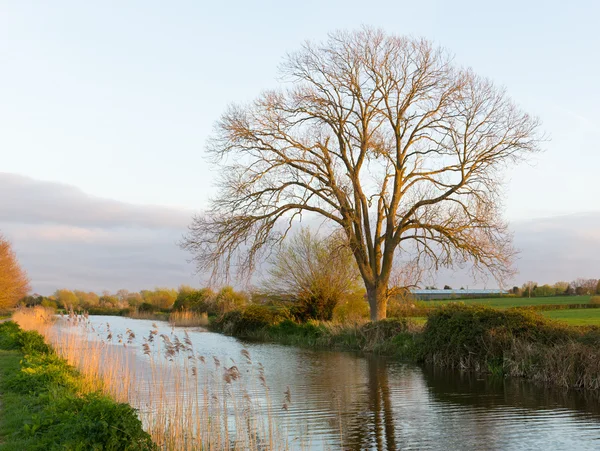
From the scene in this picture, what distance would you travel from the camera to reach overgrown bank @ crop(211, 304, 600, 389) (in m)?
15.9

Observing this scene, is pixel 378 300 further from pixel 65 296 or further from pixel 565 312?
pixel 65 296

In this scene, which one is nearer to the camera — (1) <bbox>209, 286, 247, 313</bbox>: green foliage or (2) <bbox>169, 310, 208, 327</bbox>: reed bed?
(2) <bbox>169, 310, 208, 327</bbox>: reed bed

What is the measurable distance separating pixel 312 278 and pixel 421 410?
21340mm

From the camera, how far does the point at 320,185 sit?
2875 centimetres

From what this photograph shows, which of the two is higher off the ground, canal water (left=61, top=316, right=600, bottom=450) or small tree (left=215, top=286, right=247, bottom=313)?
small tree (left=215, top=286, right=247, bottom=313)

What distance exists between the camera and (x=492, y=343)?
62.5 ft

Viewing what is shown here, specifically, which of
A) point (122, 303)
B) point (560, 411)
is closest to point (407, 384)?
point (560, 411)

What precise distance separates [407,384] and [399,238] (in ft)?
41.4

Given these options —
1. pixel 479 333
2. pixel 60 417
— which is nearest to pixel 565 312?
pixel 479 333

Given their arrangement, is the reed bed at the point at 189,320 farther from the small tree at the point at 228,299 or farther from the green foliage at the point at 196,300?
the green foliage at the point at 196,300

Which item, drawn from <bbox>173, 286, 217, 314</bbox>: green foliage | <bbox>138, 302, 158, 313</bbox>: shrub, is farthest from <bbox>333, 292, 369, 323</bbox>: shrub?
<bbox>138, 302, 158, 313</bbox>: shrub

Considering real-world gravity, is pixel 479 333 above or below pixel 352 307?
below

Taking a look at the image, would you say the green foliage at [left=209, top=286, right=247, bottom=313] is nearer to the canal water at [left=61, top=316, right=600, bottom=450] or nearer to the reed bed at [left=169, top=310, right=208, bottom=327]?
the reed bed at [left=169, top=310, right=208, bottom=327]

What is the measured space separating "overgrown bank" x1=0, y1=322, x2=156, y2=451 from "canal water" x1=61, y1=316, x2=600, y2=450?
1.93 metres
